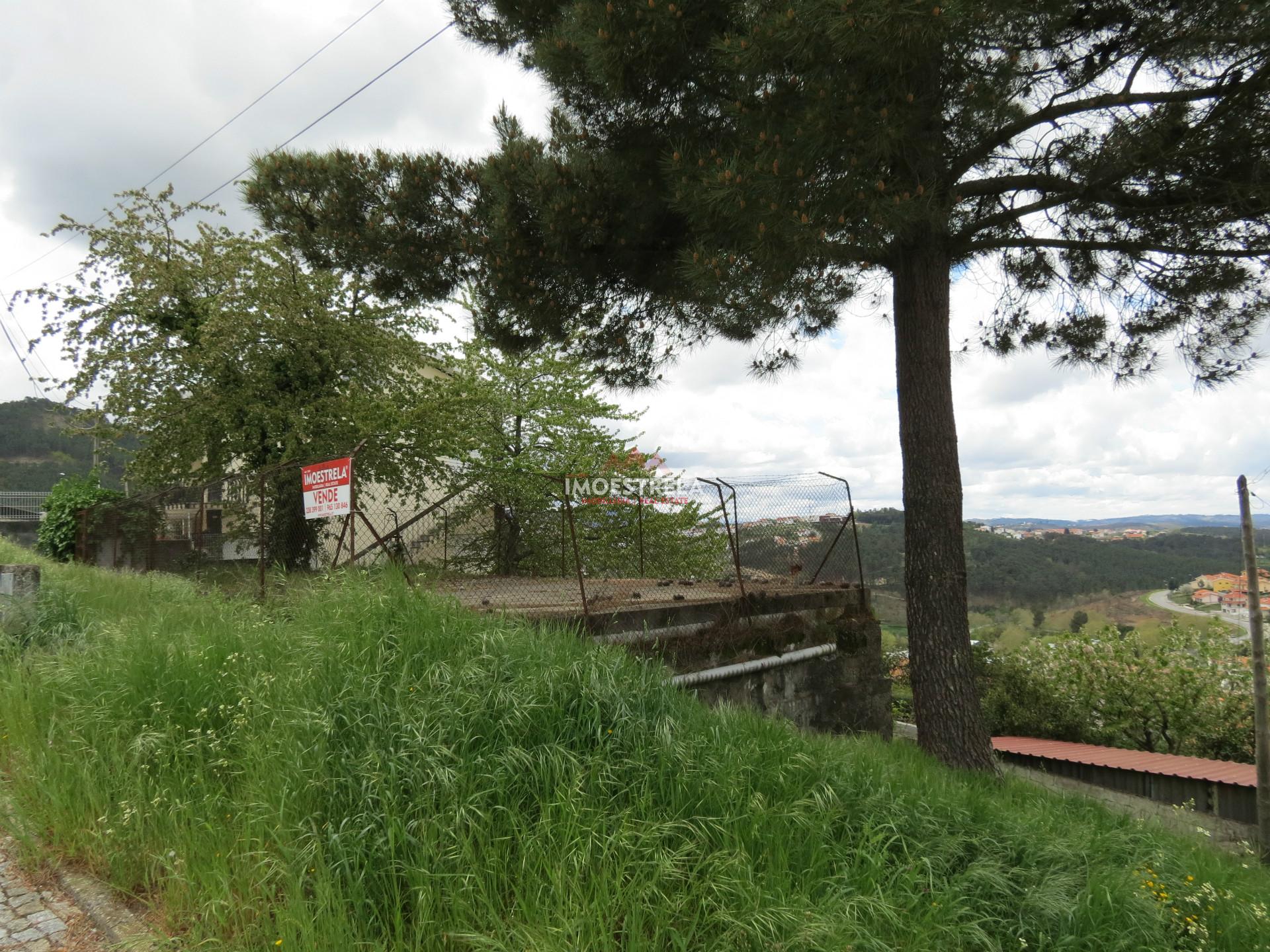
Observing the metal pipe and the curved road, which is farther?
the curved road

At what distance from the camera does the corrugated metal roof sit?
46.5ft

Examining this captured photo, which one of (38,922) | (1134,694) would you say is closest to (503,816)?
(38,922)

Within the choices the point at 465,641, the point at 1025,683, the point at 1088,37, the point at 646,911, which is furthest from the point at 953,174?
the point at 1025,683

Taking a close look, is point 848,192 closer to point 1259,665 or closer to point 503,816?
point 503,816

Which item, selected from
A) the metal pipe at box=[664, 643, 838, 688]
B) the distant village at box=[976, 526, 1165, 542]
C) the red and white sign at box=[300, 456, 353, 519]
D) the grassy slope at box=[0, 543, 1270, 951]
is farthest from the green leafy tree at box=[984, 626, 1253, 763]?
the red and white sign at box=[300, 456, 353, 519]

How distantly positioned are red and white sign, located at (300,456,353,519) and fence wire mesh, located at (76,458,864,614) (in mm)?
104

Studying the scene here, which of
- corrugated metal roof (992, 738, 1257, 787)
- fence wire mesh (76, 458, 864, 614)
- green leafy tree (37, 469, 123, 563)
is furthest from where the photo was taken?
green leafy tree (37, 469, 123, 563)

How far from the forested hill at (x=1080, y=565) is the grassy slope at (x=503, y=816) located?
56.1ft

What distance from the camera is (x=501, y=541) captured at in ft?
35.9

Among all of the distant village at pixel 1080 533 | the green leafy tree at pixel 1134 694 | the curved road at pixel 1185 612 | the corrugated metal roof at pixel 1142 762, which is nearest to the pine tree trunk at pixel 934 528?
Result: the corrugated metal roof at pixel 1142 762

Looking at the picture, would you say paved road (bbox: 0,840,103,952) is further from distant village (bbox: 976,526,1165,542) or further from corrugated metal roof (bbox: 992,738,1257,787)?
distant village (bbox: 976,526,1165,542)

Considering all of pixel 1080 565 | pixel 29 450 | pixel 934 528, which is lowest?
pixel 1080 565

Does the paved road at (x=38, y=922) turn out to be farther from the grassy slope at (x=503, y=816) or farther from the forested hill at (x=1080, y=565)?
the forested hill at (x=1080, y=565)

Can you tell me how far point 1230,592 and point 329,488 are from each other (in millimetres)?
12042
